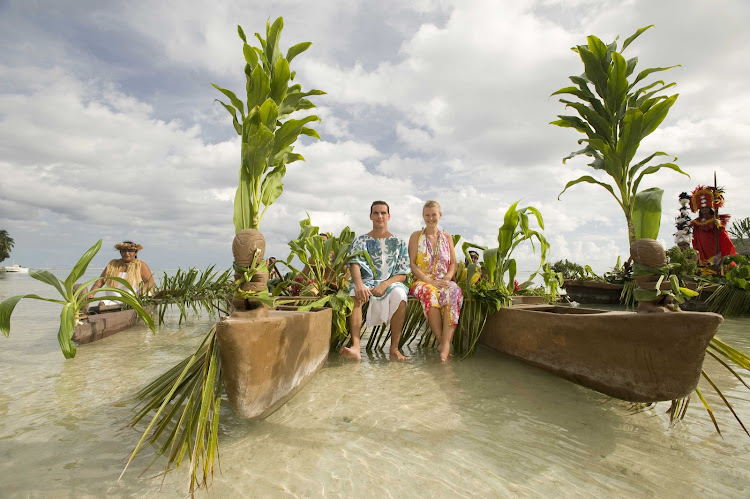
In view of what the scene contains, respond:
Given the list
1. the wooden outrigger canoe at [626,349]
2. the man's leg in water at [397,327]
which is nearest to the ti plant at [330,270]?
the man's leg in water at [397,327]

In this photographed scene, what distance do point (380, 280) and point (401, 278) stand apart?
23cm

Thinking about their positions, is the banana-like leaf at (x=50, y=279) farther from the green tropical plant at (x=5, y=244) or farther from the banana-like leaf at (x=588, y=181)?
the green tropical plant at (x=5, y=244)

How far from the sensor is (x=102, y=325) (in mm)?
4816

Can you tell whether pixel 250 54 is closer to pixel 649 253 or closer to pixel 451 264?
pixel 451 264

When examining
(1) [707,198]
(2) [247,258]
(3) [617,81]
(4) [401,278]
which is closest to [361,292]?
(4) [401,278]

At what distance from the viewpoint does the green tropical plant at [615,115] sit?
266 centimetres

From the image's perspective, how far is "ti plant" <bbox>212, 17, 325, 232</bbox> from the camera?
253cm

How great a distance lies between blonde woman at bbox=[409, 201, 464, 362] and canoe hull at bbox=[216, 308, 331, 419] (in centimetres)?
162

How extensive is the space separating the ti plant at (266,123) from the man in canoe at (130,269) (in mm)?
4089

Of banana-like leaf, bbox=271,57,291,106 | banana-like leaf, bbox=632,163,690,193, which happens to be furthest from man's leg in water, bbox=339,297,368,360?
banana-like leaf, bbox=632,163,690,193

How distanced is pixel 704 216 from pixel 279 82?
9473mm

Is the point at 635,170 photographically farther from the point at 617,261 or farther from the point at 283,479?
the point at 617,261

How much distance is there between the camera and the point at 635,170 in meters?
2.76

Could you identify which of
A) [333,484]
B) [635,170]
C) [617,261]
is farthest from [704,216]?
[333,484]
